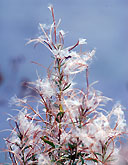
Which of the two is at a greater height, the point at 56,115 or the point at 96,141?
the point at 56,115

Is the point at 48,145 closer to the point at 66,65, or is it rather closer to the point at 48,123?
the point at 48,123

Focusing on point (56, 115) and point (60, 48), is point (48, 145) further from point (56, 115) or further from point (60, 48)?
point (60, 48)

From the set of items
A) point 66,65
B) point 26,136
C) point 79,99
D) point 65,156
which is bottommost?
point 65,156

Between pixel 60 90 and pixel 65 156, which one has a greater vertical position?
pixel 60 90

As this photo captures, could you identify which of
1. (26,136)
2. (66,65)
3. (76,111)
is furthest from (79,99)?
(26,136)

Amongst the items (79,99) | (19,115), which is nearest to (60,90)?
(79,99)

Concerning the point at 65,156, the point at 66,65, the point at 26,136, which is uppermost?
the point at 66,65

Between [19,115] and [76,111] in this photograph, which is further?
[19,115]

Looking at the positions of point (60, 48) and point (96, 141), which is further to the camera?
point (60, 48)

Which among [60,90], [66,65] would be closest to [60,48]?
[66,65]
